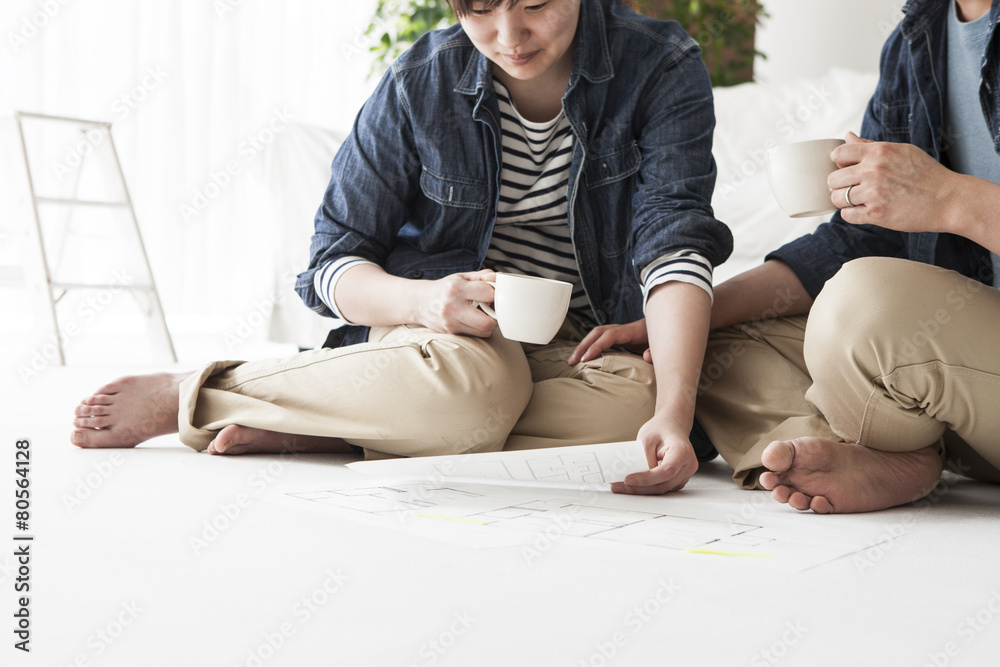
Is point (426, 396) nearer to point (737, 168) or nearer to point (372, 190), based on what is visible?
point (372, 190)

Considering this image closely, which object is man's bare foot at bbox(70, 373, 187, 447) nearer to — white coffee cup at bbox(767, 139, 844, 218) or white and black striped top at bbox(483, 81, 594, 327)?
white and black striped top at bbox(483, 81, 594, 327)

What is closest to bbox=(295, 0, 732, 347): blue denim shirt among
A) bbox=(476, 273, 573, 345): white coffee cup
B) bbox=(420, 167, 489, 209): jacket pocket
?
bbox=(420, 167, 489, 209): jacket pocket

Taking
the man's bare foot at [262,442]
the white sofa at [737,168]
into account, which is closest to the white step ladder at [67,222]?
the white sofa at [737,168]

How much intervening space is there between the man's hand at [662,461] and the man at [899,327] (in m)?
0.09

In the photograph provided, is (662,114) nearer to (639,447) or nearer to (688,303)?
(688,303)

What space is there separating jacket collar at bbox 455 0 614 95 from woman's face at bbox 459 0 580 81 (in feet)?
0.20

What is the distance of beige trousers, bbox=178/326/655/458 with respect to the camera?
3.33 ft

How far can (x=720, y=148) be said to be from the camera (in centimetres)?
208

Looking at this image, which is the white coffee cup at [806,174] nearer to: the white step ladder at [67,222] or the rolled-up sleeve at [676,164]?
the rolled-up sleeve at [676,164]

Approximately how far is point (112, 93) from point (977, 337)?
3046 mm

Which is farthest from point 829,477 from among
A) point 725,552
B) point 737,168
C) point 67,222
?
point 67,222

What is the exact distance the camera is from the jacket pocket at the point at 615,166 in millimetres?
1158

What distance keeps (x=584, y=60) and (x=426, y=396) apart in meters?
0.48

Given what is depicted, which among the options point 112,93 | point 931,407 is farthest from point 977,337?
point 112,93
